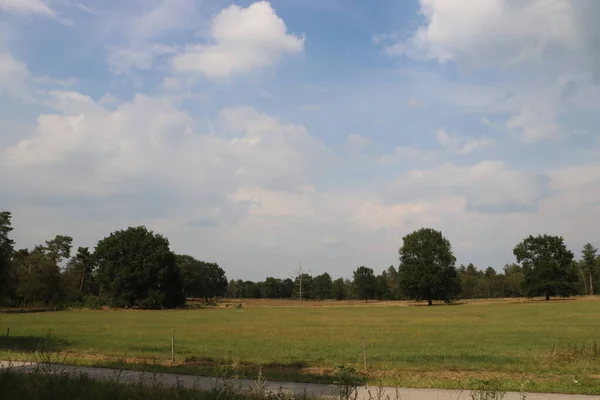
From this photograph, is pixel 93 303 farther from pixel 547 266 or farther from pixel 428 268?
pixel 547 266

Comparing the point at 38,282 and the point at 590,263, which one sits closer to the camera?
the point at 38,282

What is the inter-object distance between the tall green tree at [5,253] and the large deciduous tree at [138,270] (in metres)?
37.1

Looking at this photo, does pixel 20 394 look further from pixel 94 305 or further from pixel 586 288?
pixel 586 288

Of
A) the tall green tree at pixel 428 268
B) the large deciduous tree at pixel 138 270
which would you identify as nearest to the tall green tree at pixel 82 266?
the large deciduous tree at pixel 138 270

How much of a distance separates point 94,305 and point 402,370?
102638 millimetres

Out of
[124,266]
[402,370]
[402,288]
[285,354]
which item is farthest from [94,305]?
[402,370]

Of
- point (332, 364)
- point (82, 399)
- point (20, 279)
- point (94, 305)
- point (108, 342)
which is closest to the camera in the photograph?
point (82, 399)

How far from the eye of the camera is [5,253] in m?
61.6

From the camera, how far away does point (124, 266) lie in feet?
376

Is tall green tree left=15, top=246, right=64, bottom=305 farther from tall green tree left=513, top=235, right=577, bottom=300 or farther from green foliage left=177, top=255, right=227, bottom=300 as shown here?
tall green tree left=513, top=235, right=577, bottom=300

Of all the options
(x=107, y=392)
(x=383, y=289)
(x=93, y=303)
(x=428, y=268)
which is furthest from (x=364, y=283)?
(x=107, y=392)

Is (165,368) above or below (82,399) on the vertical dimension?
below

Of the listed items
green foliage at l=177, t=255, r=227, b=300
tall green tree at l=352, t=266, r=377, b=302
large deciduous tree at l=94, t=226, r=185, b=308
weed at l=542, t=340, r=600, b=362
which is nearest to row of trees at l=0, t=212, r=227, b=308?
large deciduous tree at l=94, t=226, r=185, b=308

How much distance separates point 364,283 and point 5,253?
145295mm
